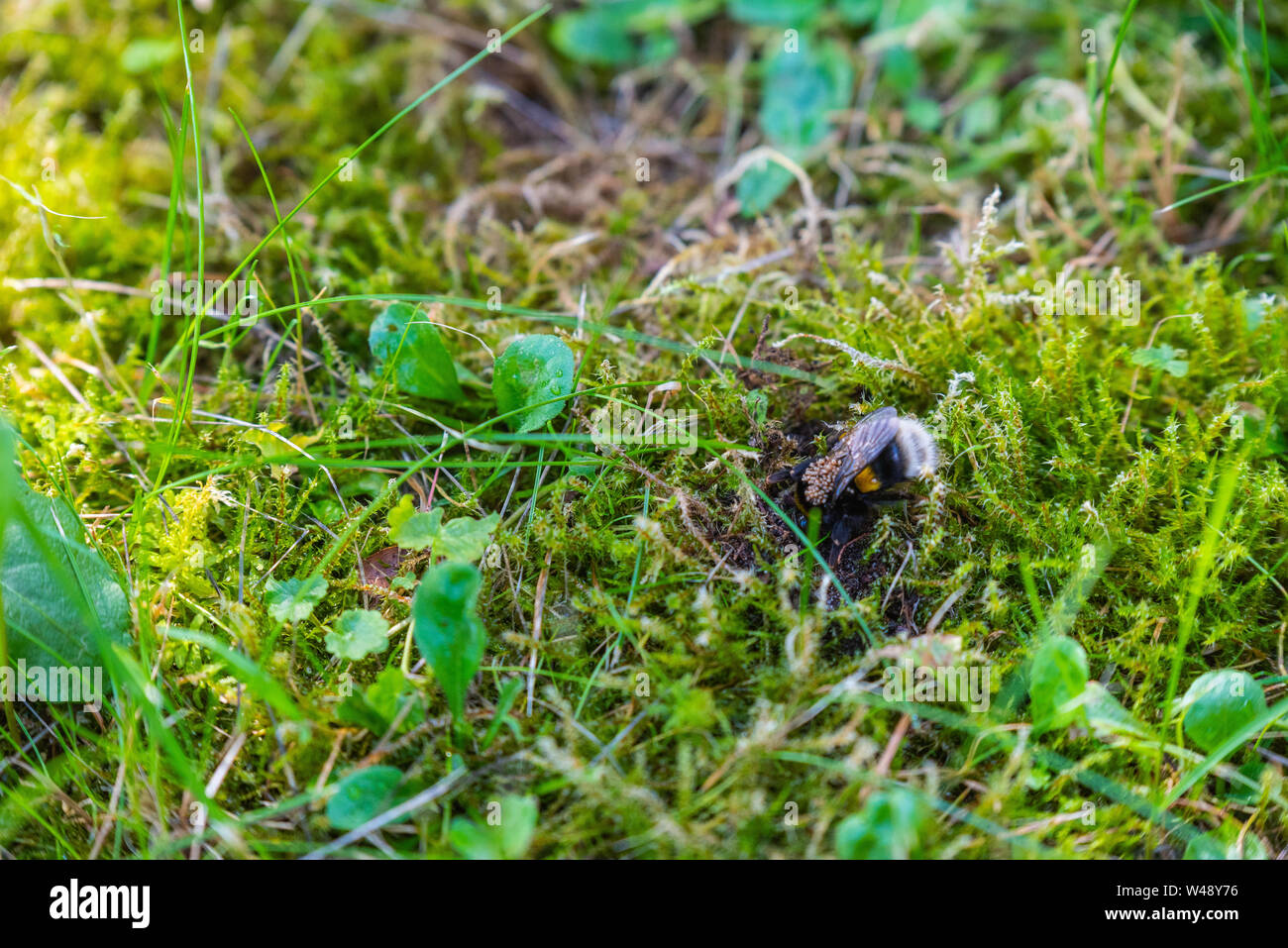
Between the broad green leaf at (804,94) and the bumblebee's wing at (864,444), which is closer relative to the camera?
the bumblebee's wing at (864,444)

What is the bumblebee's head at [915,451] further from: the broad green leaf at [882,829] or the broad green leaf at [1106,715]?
the broad green leaf at [882,829]

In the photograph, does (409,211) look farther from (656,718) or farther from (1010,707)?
(1010,707)

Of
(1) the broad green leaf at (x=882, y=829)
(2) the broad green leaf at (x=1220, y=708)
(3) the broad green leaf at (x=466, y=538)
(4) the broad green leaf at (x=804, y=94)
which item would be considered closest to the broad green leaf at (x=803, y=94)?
(4) the broad green leaf at (x=804, y=94)

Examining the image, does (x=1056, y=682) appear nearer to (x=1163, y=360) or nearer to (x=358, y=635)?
(x=1163, y=360)

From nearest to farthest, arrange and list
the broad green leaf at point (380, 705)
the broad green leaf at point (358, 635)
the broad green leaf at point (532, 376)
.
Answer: the broad green leaf at point (380, 705) < the broad green leaf at point (358, 635) < the broad green leaf at point (532, 376)

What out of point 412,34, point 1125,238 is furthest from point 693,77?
point 1125,238

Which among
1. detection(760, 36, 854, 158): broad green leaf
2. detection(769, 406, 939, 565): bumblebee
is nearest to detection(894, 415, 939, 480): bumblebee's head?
detection(769, 406, 939, 565): bumblebee

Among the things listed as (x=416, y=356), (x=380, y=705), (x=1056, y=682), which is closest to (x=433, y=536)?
(x=380, y=705)

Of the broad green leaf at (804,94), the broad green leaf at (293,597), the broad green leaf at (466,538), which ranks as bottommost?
the broad green leaf at (293,597)

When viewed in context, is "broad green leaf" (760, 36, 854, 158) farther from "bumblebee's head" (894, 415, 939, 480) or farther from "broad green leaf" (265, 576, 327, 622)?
"broad green leaf" (265, 576, 327, 622)
